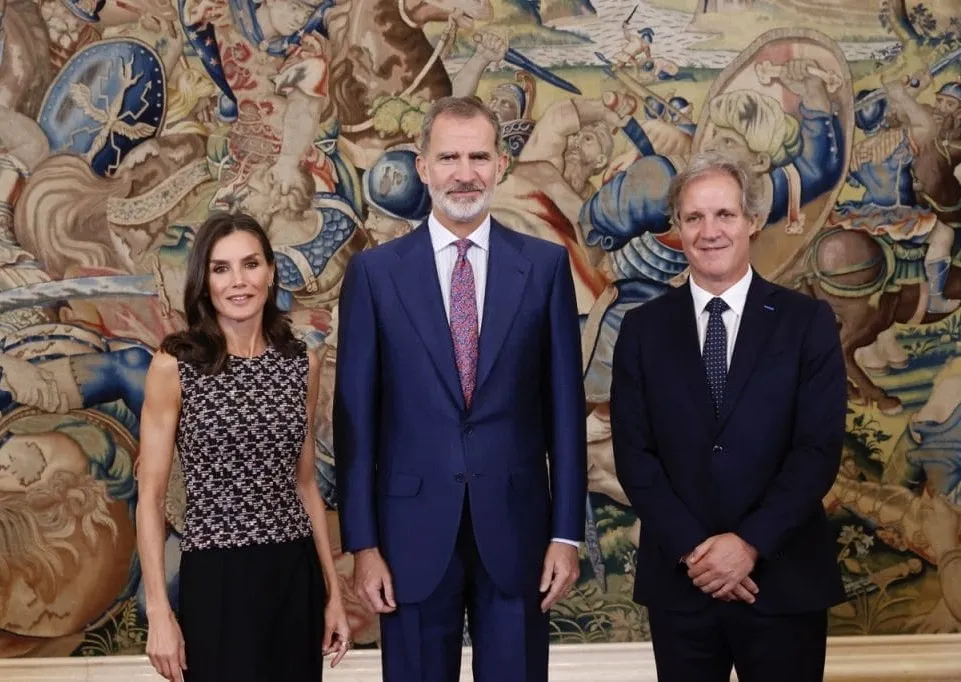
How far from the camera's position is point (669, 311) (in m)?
2.77

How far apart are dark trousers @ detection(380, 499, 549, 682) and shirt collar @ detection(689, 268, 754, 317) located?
0.75 metres

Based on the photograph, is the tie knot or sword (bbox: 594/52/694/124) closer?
the tie knot

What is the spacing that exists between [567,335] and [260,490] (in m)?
0.77

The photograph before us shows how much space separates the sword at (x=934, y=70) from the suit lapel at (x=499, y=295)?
6.77 ft

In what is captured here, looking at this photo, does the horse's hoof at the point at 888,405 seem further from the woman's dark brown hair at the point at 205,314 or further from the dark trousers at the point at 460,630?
the woman's dark brown hair at the point at 205,314

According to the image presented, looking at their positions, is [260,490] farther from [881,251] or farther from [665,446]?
[881,251]

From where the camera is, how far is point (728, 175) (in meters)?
2.72

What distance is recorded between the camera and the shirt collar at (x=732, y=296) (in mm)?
2723

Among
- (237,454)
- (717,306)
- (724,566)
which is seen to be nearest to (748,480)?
(724,566)

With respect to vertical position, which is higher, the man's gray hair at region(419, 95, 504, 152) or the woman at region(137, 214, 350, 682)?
the man's gray hair at region(419, 95, 504, 152)

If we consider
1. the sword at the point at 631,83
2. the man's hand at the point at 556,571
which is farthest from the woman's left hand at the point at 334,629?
the sword at the point at 631,83

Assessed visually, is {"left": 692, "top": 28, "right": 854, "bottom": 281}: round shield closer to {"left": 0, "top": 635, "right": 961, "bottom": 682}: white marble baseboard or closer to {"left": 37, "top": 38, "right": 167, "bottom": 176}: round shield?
{"left": 0, "top": 635, "right": 961, "bottom": 682}: white marble baseboard

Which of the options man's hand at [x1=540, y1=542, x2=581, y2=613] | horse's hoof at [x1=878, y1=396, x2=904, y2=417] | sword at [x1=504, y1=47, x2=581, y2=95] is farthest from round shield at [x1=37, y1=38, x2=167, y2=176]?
horse's hoof at [x1=878, y1=396, x2=904, y2=417]

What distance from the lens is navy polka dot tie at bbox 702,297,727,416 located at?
8.76 feet
